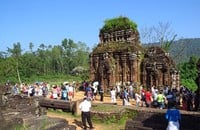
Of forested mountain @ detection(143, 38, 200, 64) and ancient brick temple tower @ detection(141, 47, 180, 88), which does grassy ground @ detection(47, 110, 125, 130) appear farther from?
forested mountain @ detection(143, 38, 200, 64)

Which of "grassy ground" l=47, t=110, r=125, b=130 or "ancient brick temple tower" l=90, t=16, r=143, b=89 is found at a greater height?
"ancient brick temple tower" l=90, t=16, r=143, b=89

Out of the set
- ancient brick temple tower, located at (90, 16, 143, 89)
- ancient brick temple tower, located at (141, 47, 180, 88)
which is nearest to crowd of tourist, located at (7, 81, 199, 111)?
ancient brick temple tower, located at (141, 47, 180, 88)

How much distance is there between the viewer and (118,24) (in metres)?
25.6

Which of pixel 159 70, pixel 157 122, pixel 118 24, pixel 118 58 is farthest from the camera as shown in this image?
pixel 118 24

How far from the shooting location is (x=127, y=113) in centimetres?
1458

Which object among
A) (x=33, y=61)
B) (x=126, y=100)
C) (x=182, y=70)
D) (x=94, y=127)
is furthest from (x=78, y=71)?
(x=94, y=127)

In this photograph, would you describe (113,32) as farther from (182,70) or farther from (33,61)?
(33,61)

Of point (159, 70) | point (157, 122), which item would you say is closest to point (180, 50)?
point (159, 70)

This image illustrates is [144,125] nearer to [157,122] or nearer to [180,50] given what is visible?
[157,122]

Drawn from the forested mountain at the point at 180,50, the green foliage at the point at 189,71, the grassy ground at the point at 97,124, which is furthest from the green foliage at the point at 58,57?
the grassy ground at the point at 97,124

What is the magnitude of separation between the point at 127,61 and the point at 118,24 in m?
3.60

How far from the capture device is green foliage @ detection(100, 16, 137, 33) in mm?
25156

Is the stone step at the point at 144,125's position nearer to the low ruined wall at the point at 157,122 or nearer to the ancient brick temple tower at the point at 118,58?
the low ruined wall at the point at 157,122

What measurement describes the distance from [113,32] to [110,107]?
11521 millimetres
